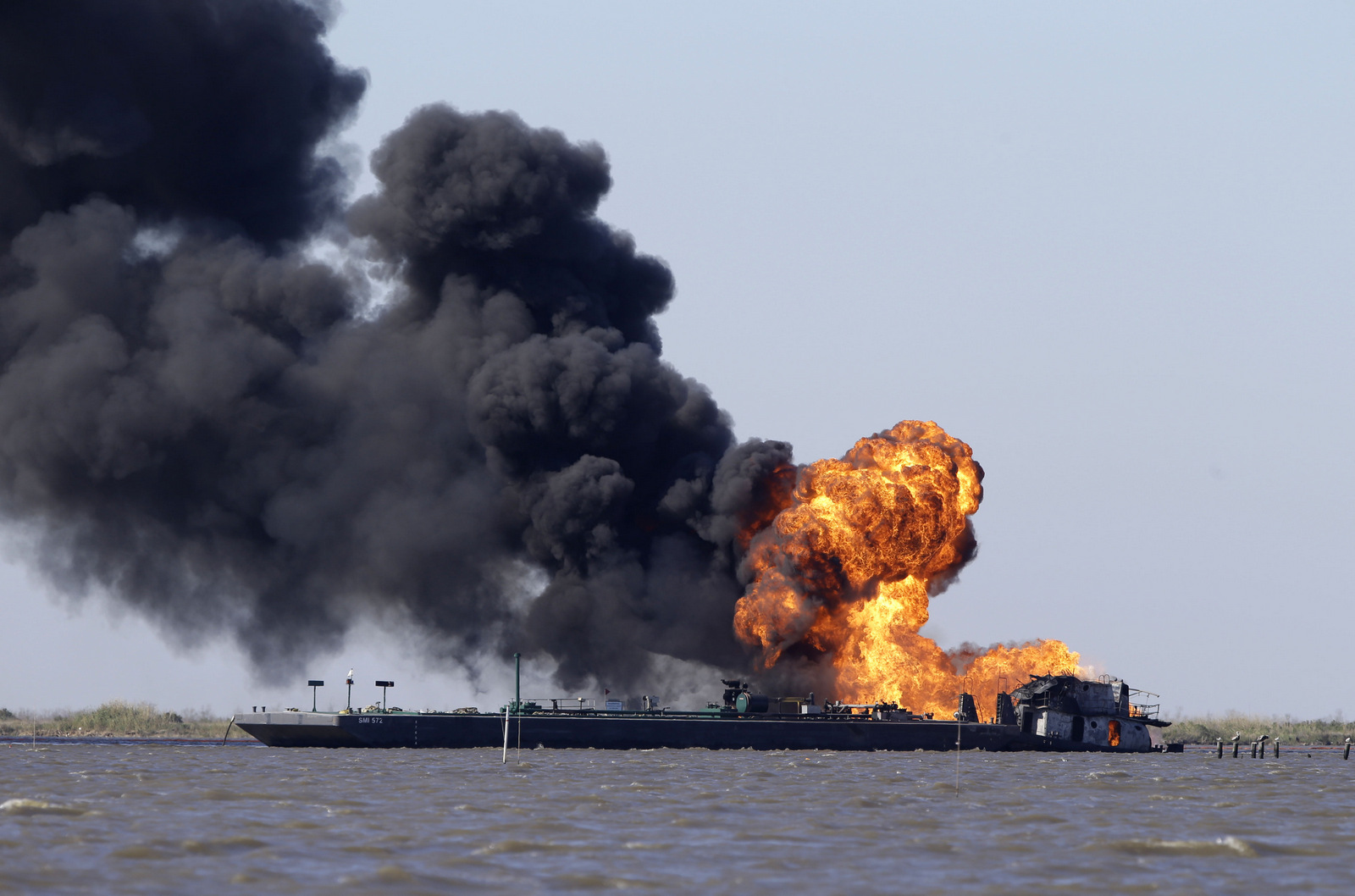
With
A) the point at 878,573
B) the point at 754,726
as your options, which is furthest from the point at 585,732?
the point at 878,573

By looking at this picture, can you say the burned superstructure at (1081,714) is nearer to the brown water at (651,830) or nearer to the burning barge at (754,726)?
the burning barge at (754,726)

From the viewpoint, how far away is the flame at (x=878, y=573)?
362 ft

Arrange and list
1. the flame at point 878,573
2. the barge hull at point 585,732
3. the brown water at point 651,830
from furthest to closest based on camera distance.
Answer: the flame at point 878,573, the barge hull at point 585,732, the brown water at point 651,830

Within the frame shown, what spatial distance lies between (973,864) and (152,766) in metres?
49.2

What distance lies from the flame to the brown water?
33866 millimetres

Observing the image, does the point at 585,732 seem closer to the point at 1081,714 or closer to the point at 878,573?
the point at 878,573

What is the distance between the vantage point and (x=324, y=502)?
121 meters

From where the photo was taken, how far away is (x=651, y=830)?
45719 millimetres

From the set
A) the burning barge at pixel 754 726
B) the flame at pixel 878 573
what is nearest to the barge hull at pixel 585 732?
the burning barge at pixel 754 726

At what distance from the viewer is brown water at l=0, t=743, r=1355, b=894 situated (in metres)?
35.5

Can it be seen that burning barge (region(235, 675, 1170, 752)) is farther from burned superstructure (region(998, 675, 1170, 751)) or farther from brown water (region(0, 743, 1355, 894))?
brown water (region(0, 743, 1355, 894))

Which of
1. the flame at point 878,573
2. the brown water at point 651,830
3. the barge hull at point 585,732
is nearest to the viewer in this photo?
the brown water at point 651,830

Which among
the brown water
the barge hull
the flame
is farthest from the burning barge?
the brown water

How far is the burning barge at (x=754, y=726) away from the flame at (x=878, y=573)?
5549mm
